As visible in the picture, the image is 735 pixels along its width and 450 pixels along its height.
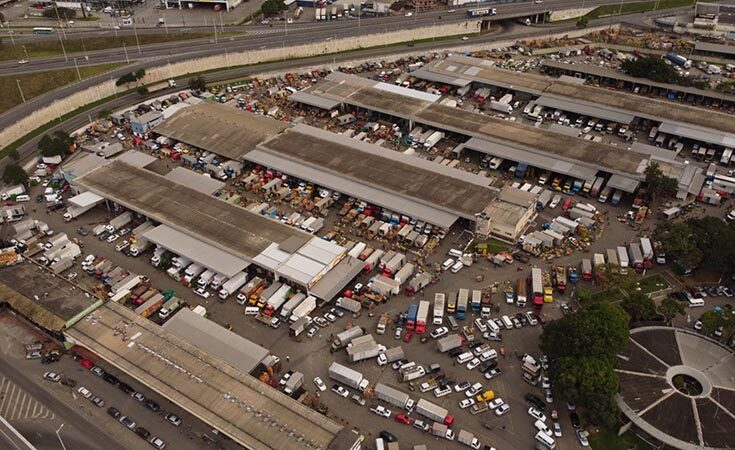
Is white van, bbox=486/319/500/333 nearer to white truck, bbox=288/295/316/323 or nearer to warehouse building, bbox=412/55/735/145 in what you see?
white truck, bbox=288/295/316/323

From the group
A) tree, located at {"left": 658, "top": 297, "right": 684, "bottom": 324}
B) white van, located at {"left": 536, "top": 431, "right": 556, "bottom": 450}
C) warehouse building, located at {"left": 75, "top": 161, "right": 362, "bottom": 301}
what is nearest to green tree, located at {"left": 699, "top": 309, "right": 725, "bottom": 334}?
tree, located at {"left": 658, "top": 297, "right": 684, "bottom": 324}

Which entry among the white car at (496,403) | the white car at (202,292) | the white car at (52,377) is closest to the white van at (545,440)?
the white car at (496,403)

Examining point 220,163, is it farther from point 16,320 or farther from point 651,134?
point 651,134

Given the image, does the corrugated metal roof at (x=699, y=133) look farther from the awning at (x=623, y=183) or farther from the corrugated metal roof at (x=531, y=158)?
the corrugated metal roof at (x=531, y=158)

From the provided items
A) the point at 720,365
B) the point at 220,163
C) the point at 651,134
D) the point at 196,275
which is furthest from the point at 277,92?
the point at 720,365

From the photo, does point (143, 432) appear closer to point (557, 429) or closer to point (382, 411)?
point (382, 411)

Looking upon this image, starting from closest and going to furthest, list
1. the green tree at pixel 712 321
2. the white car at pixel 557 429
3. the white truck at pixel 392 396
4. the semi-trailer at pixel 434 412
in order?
the white car at pixel 557 429
the semi-trailer at pixel 434 412
the white truck at pixel 392 396
the green tree at pixel 712 321
